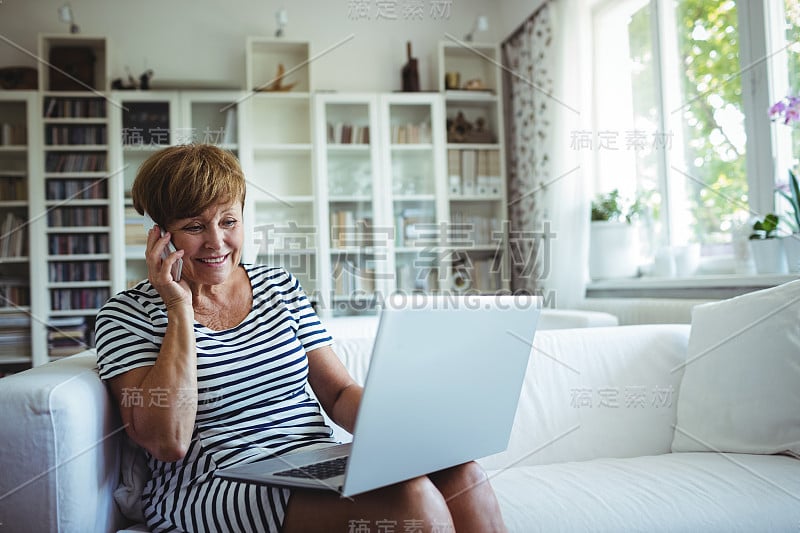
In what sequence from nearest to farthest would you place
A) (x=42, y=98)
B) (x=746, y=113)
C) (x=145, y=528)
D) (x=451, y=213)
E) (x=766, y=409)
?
(x=145, y=528)
(x=766, y=409)
(x=746, y=113)
(x=42, y=98)
(x=451, y=213)

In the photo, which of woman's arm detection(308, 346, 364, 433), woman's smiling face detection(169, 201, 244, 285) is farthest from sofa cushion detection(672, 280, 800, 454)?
woman's smiling face detection(169, 201, 244, 285)

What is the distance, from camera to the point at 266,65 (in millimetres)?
4477

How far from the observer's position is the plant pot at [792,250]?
2.33 m

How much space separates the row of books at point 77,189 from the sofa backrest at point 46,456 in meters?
3.16

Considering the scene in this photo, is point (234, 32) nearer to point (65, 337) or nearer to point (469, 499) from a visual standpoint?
point (65, 337)

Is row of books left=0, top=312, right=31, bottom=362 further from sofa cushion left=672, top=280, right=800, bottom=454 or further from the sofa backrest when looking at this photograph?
sofa cushion left=672, top=280, right=800, bottom=454

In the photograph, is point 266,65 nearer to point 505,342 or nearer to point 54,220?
point 54,220

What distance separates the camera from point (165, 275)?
125 cm

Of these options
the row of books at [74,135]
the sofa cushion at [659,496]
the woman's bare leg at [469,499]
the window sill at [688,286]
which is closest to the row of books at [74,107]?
the row of books at [74,135]

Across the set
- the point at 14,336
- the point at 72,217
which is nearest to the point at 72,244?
the point at 72,217

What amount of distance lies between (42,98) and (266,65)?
1.31 metres

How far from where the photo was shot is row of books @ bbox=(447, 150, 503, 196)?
4430 mm

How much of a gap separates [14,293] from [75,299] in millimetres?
323

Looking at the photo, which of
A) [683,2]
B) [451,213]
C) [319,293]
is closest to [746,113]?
[683,2]
